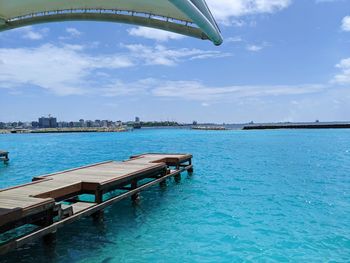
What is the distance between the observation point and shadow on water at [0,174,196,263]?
334 inches

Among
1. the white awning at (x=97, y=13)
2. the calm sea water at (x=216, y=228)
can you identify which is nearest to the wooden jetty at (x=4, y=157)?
the calm sea water at (x=216, y=228)

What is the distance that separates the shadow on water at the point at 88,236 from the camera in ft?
27.8

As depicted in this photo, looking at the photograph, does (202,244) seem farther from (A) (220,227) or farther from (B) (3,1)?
(B) (3,1)

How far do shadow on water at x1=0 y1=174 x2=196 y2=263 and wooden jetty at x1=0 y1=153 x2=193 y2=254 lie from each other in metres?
0.51

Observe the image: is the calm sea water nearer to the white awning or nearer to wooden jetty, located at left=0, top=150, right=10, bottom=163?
the white awning

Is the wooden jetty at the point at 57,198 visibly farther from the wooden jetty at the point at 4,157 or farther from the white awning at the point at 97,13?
the wooden jetty at the point at 4,157

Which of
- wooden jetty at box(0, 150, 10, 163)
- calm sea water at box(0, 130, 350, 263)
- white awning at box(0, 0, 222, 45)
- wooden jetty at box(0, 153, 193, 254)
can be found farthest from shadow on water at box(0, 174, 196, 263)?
wooden jetty at box(0, 150, 10, 163)

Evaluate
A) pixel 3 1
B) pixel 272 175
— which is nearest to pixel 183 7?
pixel 3 1

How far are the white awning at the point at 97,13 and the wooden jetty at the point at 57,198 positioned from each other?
220 inches

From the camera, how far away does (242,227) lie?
38.0 ft

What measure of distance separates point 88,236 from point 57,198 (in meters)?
1.67

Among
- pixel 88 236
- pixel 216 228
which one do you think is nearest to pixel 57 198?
pixel 88 236

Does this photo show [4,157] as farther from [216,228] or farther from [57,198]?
[216,228]

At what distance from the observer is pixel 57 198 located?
34.1ft
